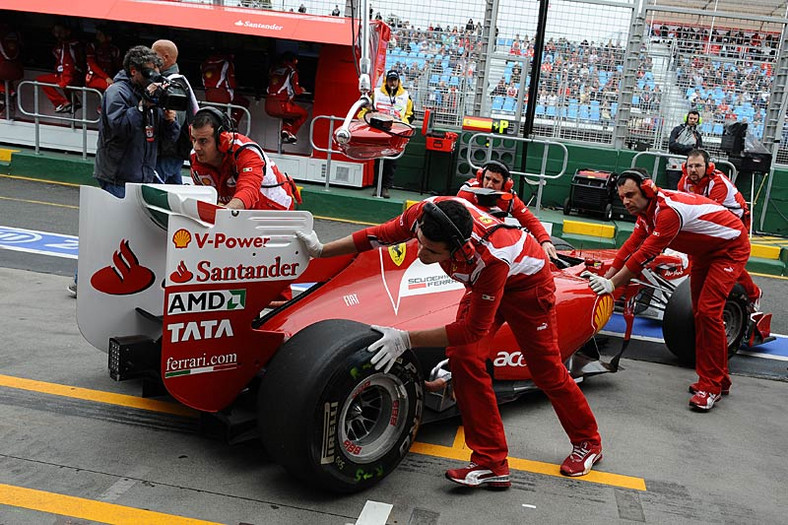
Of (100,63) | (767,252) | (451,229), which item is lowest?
(767,252)

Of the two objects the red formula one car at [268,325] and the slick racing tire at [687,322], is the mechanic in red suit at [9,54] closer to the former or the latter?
the red formula one car at [268,325]

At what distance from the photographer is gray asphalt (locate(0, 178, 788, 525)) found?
12.1 ft

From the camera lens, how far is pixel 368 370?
12.2 ft

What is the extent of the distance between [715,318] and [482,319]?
2.68 metres

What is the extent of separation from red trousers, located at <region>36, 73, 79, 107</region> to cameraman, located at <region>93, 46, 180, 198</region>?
8.09 metres

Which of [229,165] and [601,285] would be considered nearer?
[229,165]

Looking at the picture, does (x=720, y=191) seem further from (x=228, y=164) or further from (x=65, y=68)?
(x=65, y=68)

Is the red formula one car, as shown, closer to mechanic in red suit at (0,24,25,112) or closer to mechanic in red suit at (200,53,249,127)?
mechanic in red suit at (200,53,249,127)

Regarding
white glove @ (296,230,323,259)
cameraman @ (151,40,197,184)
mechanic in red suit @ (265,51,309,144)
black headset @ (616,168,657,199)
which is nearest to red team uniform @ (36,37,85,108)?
mechanic in red suit @ (265,51,309,144)

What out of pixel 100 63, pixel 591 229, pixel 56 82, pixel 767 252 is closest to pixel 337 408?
pixel 591 229

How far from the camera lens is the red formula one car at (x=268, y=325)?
3611mm

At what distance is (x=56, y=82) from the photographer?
13.4 m

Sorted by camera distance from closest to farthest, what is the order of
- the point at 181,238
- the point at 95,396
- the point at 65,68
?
the point at 181,238 < the point at 95,396 < the point at 65,68

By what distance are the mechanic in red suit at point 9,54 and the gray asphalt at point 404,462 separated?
9.18 m
